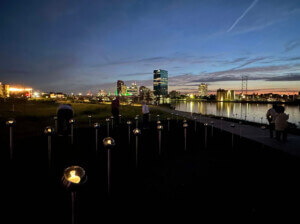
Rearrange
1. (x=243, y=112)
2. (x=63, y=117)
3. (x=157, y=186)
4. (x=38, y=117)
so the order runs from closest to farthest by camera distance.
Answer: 1. (x=157, y=186)
2. (x=63, y=117)
3. (x=38, y=117)
4. (x=243, y=112)

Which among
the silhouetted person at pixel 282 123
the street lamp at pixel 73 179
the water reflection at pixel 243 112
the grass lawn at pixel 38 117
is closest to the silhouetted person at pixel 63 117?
the grass lawn at pixel 38 117

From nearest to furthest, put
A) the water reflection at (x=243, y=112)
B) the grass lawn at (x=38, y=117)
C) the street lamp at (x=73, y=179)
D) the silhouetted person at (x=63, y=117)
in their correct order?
the street lamp at (x=73, y=179) → the silhouetted person at (x=63, y=117) → the grass lawn at (x=38, y=117) → the water reflection at (x=243, y=112)

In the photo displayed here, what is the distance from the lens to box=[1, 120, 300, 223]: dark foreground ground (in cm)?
306

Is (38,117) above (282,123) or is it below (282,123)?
below

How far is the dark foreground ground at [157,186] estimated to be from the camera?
3059 mm

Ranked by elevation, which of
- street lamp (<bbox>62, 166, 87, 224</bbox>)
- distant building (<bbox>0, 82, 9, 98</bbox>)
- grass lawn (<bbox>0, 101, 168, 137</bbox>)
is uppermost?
distant building (<bbox>0, 82, 9, 98</bbox>)

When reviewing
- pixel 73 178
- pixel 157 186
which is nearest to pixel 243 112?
pixel 157 186

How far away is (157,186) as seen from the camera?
13.0 feet

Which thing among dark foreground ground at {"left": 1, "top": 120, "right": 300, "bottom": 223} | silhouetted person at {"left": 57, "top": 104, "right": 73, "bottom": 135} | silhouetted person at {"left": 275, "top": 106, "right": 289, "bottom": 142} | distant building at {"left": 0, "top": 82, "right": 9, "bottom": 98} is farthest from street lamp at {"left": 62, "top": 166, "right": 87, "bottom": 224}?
distant building at {"left": 0, "top": 82, "right": 9, "bottom": 98}

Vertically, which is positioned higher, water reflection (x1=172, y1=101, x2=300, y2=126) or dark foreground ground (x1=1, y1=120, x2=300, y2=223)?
dark foreground ground (x1=1, y1=120, x2=300, y2=223)

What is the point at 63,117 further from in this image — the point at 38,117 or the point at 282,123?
the point at 282,123

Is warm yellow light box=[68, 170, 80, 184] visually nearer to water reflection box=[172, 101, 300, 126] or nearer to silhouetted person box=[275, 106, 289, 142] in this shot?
silhouetted person box=[275, 106, 289, 142]

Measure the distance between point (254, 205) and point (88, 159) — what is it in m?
4.85

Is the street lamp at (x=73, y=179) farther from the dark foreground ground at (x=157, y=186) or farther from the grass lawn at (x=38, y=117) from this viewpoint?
the grass lawn at (x=38, y=117)
